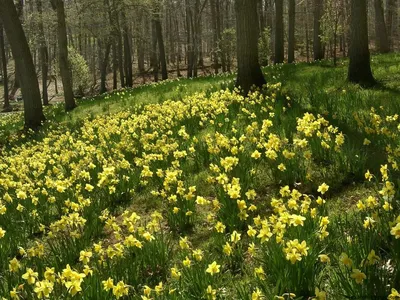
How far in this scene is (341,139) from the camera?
4176 mm

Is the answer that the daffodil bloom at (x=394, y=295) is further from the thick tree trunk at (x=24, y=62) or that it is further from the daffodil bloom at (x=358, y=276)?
the thick tree trunk at (x=24, y=62)

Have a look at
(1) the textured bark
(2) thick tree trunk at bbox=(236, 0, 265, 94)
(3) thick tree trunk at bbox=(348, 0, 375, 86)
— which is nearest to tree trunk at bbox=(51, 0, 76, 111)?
(2) thick tree trunk at bbox=(236, 0, 265, 94)

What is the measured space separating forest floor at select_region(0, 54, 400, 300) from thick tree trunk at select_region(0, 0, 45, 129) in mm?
4763

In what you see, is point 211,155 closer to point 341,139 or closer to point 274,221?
point 341,139

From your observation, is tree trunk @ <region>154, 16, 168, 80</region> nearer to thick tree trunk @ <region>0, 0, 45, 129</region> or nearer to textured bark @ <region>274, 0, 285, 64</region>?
textured bark @ <region>274, 0, 285, 64</region>

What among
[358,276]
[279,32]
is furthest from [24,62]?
[358,276]

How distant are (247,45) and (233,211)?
612 cm

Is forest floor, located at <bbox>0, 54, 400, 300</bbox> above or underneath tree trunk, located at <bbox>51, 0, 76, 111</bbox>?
underneath

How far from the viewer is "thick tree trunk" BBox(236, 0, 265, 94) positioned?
8844 mm

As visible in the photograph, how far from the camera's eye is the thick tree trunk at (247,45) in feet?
29.0

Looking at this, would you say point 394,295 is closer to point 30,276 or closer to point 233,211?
point 233,211

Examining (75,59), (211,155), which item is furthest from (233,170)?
(75,59)

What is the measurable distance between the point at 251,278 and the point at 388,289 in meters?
1.04

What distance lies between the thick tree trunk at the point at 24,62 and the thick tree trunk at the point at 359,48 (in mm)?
9172
